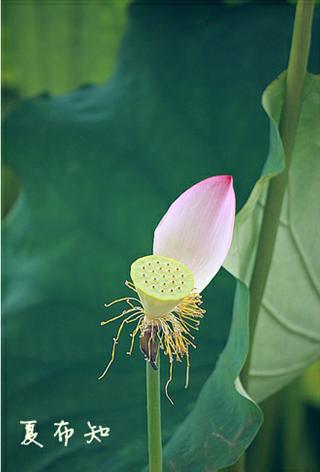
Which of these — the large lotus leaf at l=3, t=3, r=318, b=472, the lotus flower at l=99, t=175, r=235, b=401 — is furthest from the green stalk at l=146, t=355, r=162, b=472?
the large lotus leaf at l=3, t=3, r=318, b=472

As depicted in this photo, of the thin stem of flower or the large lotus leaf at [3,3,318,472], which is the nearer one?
the thin stem of flower

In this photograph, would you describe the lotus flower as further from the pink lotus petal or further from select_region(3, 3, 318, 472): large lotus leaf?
select_region(3, 3, 318, 472): large lotus leaf

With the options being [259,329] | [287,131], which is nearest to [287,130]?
[287,131]

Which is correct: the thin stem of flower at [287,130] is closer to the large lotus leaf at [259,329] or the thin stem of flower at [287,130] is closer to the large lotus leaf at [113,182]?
the large lotus leaf at [259,329]

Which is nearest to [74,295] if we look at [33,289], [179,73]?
[33,289]

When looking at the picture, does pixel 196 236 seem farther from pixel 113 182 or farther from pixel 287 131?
pixel 113 182
